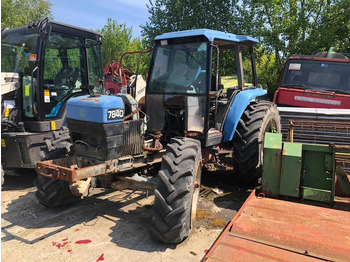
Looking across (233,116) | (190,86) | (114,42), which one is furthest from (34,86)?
(114,42)

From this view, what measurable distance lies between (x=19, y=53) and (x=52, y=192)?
2.67 m

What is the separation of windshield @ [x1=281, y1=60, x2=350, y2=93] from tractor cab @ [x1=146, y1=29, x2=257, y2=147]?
3133 mm

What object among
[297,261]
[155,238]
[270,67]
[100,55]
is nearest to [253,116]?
[155,238]

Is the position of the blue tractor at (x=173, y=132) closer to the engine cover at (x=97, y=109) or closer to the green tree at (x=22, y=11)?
the engine cover at (x=97, y=109)

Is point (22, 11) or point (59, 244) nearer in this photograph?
point (59, 244)

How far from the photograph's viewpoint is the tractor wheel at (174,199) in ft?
10.5

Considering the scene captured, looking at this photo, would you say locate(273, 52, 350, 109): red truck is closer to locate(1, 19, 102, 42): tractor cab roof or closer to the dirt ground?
the dirt ground

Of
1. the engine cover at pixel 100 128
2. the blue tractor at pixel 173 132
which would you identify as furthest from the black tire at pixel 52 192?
the engine cover at pixel 100 128

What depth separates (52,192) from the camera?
13.2 feet

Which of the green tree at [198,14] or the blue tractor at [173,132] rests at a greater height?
the green tree at [198,14]

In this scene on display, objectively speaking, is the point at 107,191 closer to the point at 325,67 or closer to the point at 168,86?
the point at 168,86

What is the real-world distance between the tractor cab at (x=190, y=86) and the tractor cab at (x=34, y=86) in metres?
1.12

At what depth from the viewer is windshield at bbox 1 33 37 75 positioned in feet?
16.8

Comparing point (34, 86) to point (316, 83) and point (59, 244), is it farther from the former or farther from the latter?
point (316, 83)
